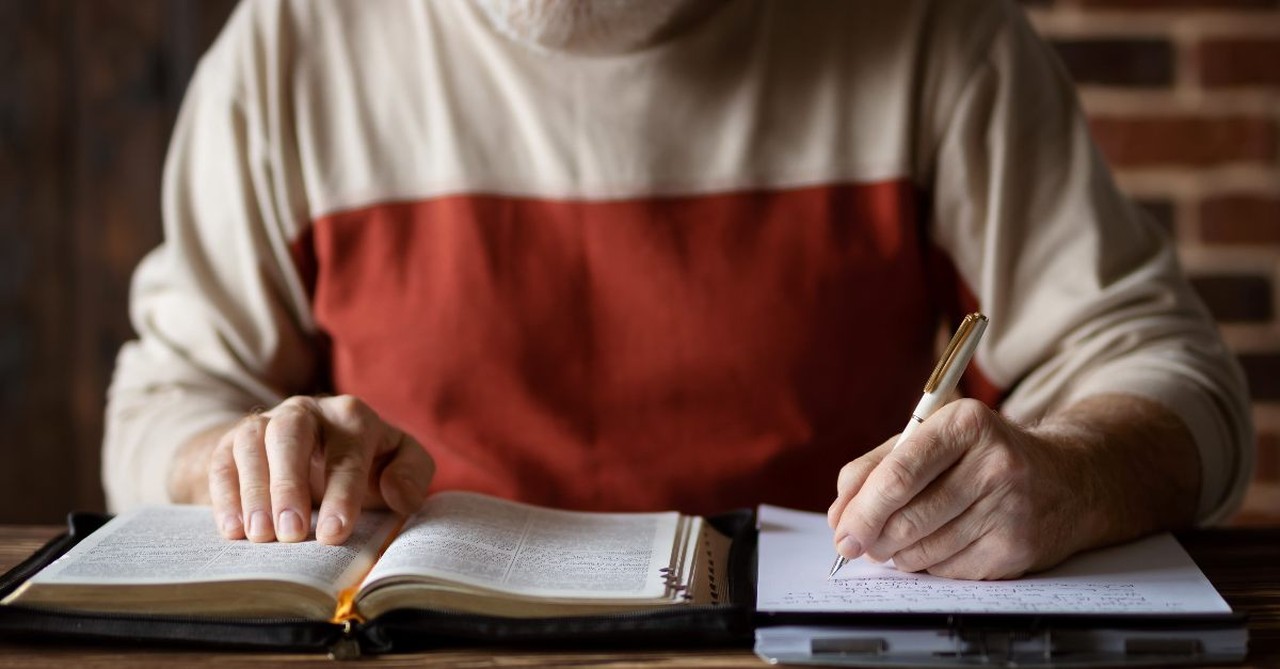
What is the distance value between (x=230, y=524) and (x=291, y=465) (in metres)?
0.06

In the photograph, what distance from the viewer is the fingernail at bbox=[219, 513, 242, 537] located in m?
0.90

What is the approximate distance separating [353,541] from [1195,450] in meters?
0.70

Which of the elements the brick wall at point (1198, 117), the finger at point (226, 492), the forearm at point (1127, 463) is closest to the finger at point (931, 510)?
the forearm at point (1127, 463)

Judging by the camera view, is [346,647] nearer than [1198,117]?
Yes

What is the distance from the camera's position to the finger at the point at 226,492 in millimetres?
907

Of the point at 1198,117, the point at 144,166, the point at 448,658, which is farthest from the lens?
the point at 144,166

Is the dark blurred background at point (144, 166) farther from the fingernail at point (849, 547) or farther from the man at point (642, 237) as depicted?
the fingernail at point (849, 547)

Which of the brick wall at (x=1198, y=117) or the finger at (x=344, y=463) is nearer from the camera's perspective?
the finger at (x=344, y=463)

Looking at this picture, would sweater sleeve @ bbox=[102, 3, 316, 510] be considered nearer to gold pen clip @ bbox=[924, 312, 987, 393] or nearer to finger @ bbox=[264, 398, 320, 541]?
finger @ bbox=[264, 398, 320, 541]

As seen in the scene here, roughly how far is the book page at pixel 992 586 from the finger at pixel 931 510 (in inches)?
0.9

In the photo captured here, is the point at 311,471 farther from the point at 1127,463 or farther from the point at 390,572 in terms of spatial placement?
the point at 1127,463

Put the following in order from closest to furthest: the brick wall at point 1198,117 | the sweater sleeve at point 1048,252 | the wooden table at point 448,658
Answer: the wooden table at point 448,658 → the sweater sleeve at point 1048,252 → the brick wall at point 1198,117

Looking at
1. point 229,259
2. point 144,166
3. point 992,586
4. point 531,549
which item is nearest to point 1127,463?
point 992,586

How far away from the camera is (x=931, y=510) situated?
33.3 inches
